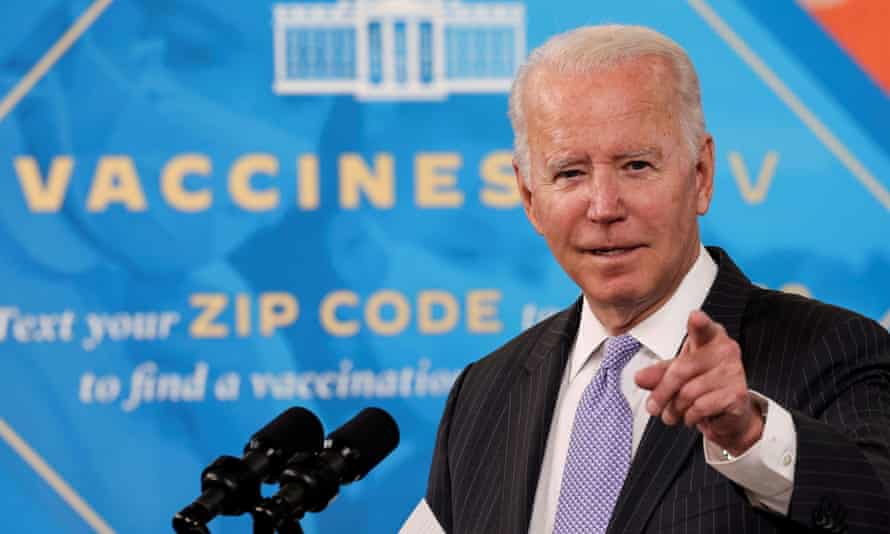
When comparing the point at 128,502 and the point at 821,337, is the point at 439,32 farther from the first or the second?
the point at 821,337

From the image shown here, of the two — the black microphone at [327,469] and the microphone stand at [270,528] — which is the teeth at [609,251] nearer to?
the black microphone at [327,469]

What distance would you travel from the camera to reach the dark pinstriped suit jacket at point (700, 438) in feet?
5.72

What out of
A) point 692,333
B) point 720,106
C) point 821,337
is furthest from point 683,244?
point 720,106

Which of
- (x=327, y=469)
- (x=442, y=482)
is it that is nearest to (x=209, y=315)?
(x=442, y=482)

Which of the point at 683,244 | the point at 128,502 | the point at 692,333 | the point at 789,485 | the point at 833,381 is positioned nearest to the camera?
the point at 692,333

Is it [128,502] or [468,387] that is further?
[128,502]

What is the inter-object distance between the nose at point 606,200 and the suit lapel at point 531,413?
0.35 meters

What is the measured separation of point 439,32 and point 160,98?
815mm

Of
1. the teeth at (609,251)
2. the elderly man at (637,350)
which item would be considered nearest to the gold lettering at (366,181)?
the elderly man at (637,350)

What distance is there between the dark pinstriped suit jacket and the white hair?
0.28 meters

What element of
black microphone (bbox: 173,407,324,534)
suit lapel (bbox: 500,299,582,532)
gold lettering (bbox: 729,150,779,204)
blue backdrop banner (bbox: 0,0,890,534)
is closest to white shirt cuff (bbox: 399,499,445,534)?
suit lapel (bbox: 500,299,582,532)

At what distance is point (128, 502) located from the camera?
3629 millimetres

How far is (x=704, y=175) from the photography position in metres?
2.21

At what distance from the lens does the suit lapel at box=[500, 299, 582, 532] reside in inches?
84.9
